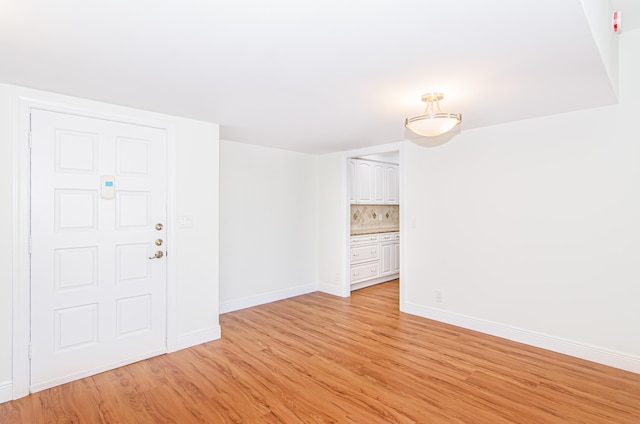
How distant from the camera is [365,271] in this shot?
5.60m

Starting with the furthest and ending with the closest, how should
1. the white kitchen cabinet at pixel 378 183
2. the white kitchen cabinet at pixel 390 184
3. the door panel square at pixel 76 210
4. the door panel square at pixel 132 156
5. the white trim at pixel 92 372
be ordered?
the white kitchen cabinet at pixel 390 184, the white kitchen cabinet at pixel 378 183, the door panel square at pixel 132 156, the door panel square at pixel 76 210, the white trim at pixel 92 372

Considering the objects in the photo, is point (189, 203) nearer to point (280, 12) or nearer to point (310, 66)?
point (310, 66)

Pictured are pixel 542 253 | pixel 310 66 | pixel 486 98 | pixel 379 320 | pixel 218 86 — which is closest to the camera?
Result: pixel 310 66

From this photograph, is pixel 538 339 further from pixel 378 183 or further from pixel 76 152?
pixel 76 152

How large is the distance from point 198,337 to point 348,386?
5.51 ft

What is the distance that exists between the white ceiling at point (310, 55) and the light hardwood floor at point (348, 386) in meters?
2.28

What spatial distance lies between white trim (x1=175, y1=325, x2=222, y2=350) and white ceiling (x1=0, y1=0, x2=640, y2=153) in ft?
7.25

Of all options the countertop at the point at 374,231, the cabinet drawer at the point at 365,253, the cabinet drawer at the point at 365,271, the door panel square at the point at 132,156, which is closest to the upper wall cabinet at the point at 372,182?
the countertop at the point at 374,231

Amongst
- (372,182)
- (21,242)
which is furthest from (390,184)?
(21,242)

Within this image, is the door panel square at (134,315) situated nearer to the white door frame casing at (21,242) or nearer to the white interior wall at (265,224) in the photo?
the white door frame casing at (21,242)

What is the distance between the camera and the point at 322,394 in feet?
7.99

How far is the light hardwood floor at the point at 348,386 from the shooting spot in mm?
2191

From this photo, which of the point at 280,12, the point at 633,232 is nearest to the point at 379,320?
the point at 633,232

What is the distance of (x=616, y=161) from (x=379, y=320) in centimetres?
284
